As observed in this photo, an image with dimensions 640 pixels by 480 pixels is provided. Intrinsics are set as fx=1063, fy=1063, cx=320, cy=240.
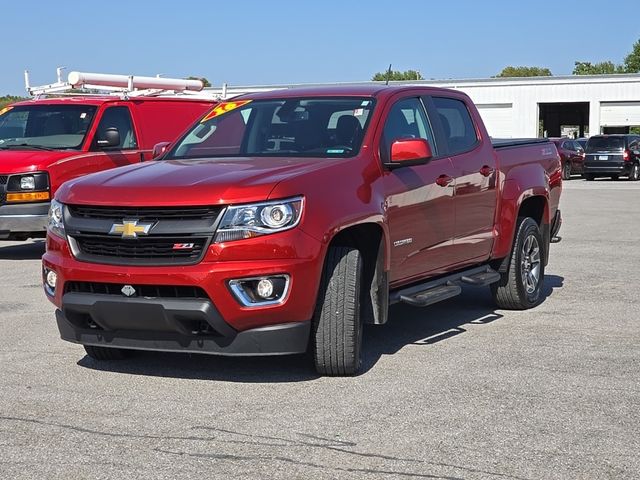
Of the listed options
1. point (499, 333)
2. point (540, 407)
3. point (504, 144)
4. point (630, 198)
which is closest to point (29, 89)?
point (504, 144)

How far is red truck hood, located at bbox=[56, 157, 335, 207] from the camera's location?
19.0ft

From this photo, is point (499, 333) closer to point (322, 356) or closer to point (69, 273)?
point (322, 356)

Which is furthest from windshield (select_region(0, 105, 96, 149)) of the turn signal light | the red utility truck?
the turn signal light

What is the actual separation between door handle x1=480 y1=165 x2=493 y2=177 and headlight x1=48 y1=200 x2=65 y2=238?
10.8 feet

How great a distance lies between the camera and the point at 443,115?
8.01 metres

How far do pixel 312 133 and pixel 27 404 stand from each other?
2602 mm

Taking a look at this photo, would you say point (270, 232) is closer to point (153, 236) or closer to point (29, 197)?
point (153, 236)

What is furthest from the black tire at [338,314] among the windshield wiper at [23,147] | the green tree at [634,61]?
the green tree at [634,61]

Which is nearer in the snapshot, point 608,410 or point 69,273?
point 608,410

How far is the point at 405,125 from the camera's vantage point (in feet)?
24.2

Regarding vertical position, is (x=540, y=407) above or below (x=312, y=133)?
below

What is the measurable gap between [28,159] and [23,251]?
205cm

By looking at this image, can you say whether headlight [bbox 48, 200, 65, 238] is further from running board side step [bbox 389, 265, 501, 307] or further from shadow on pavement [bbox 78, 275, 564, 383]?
running board side step [bbox 389, 265, 501, 307]

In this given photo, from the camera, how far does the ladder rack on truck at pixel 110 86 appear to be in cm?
1520
